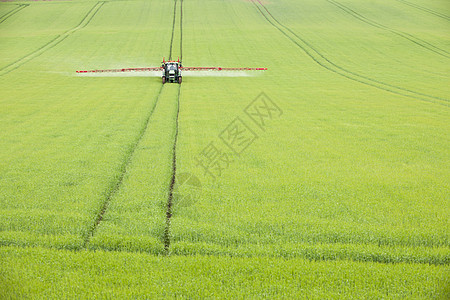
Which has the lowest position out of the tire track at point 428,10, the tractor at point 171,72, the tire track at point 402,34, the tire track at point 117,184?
the tire track at point 117,184

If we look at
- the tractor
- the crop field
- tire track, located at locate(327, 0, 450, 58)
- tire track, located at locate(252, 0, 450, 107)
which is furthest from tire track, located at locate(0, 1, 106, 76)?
tire track, located at locate(327, 0, 450, 58)

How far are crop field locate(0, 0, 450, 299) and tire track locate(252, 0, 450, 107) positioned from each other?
67cm

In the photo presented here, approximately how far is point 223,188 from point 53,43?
1994 inches

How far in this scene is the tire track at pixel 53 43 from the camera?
1430 inches

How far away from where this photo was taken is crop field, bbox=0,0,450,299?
6.12 meters

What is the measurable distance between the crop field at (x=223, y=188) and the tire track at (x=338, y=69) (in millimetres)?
670

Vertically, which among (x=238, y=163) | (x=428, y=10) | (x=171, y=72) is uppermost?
(x=428, y=10)

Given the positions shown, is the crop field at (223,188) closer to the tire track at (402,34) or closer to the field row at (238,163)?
the field row at (238,163)

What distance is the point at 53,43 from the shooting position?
4928 cm

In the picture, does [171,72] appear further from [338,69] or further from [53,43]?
[53,43]

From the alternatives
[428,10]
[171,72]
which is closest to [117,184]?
[171,72]

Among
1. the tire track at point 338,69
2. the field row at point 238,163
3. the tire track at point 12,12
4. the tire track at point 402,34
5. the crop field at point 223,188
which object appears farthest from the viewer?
the tire track at point 12,12

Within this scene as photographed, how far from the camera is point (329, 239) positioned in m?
7.30

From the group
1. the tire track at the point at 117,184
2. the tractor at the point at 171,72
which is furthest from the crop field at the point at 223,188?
the tractor at the point at 171,72
